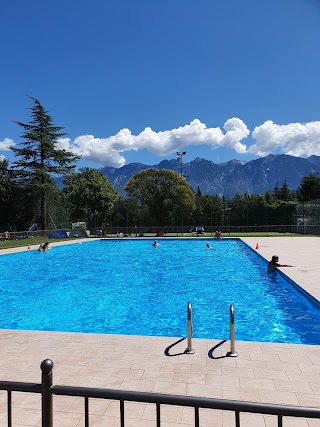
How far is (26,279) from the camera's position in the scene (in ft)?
48.1

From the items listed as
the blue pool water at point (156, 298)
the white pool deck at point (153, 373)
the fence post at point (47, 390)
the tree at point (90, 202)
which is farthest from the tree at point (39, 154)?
the fence post at point (47, 390)

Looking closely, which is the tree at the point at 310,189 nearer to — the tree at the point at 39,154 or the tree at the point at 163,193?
the tree at the point at 163,193

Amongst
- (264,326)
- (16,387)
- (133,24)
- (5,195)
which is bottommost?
(264,326)

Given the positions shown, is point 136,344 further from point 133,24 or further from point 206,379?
point 133,24

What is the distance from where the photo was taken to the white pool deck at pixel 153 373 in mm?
3289

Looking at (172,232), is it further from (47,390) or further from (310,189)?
(47,390)

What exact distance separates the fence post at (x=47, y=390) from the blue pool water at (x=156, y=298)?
19.1 feet

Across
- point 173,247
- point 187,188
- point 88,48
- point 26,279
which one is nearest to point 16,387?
point 26,279

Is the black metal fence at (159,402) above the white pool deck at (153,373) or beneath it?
above

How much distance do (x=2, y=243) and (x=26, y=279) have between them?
1464 centimetres

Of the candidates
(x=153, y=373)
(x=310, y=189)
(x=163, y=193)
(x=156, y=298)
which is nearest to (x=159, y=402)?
(x=153, y=373)

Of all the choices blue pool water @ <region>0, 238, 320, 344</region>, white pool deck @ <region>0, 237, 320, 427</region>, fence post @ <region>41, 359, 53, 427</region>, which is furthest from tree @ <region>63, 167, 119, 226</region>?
fence post @ <region>41, 359, 53, 427</region>

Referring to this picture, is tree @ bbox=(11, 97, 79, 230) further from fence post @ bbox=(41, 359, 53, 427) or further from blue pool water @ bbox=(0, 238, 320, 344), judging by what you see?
fence post @ bbox=(41, 359, 53, 427)

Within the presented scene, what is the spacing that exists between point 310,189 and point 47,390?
6268 cm
